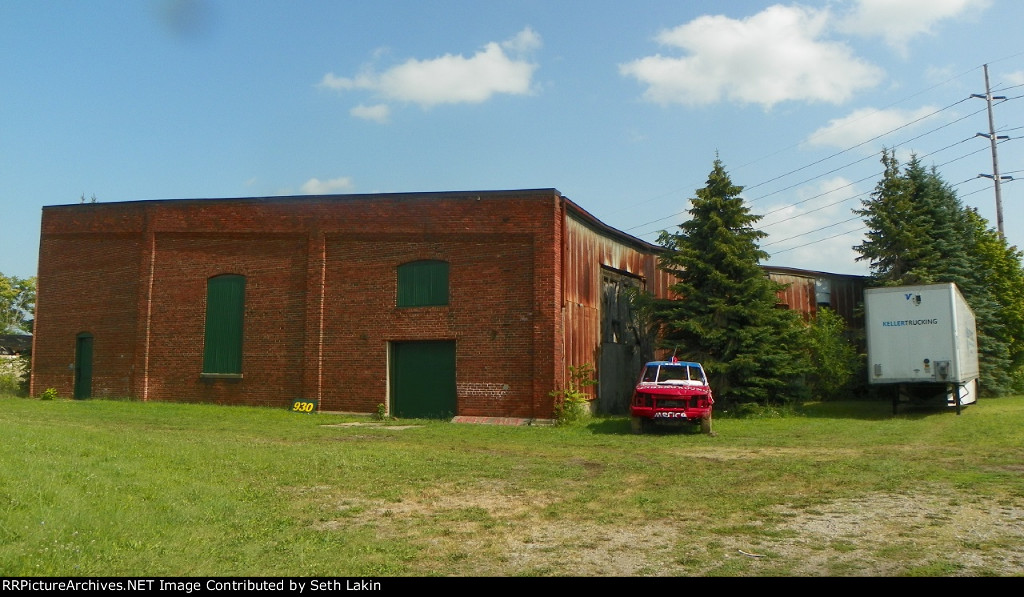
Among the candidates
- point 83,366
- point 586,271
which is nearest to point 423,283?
point 586,271

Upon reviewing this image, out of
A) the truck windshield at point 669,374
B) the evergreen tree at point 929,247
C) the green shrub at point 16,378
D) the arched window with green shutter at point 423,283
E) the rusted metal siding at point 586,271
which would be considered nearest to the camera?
the truck windshield at point 669,374

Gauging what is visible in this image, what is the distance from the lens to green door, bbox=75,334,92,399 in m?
26.4

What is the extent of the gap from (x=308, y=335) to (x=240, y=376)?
2.69 meters

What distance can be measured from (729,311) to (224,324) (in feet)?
50.5

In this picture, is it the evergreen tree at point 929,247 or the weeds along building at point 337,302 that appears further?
the evergreen tree at point 929,247

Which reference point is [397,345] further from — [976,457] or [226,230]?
[976,457]

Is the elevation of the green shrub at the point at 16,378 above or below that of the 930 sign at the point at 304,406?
above

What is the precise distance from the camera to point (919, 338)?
22.8 m

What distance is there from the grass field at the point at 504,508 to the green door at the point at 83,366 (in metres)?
13.4

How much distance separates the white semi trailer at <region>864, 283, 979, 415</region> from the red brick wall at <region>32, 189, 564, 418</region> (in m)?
9.53

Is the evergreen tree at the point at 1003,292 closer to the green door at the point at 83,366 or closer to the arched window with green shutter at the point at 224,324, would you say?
the arched window with green shutter at the point at 224,324

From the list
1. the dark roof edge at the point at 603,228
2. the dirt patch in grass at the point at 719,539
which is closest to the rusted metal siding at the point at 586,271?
the dark roof edge at the point at 603,228

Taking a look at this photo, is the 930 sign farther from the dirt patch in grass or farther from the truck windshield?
the dirt patch in grass

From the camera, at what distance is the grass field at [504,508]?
6.45m
